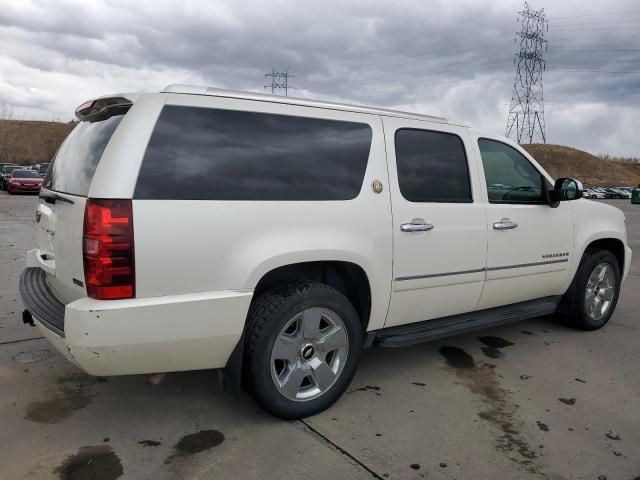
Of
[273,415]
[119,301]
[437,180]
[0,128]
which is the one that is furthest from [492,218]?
[0,128]

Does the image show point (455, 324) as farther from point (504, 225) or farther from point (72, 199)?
point (72, 199)

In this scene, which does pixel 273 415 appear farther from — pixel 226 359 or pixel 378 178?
pixel 378 178

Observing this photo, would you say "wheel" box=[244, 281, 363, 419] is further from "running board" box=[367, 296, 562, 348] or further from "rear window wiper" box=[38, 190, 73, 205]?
"rear window wiper" box=[38, 190, 73, 205]

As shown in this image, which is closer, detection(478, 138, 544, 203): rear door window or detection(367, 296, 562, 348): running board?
detection(367, 296, 562, 348): running board

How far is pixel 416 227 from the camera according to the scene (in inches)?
135

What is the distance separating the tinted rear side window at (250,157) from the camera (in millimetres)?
2652

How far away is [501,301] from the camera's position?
4191 millimetres

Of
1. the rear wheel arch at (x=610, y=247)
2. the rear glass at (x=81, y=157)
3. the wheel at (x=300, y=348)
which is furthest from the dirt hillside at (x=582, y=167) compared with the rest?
the rear glass at (x=81, y=157)

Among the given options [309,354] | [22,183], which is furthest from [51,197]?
[22,183]

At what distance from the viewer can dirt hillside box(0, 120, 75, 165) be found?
93750 millimetres

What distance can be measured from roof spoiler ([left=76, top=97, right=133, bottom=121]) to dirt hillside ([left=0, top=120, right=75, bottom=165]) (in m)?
99.4

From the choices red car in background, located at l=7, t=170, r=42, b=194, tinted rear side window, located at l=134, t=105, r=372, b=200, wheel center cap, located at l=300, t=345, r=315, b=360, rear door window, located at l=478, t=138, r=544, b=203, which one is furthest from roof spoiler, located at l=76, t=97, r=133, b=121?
red car in background, located at l=7, t=170, r=42, b=194

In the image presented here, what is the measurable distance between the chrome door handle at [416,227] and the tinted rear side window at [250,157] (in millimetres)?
399

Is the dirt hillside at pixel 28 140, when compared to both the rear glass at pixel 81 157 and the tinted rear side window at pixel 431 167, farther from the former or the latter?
the tinted rear side window at pixel 431 167
